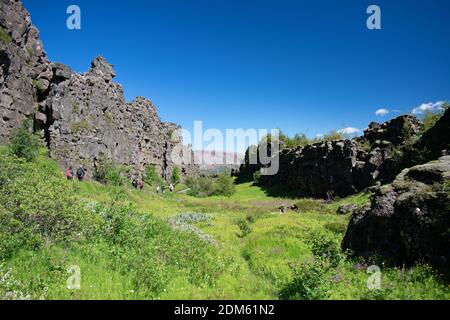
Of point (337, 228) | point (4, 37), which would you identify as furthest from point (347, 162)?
point (4, 37)

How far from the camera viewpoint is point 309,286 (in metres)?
10.2

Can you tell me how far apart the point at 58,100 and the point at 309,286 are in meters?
52.4

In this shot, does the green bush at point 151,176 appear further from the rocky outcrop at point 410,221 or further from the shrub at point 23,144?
the rocky outcrop at point 410,221

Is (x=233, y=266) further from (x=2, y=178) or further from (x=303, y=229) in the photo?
(x=2, y=178)

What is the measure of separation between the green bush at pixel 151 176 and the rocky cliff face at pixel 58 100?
52.1 ft

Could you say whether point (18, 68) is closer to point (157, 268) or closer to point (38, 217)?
point (38, 217)

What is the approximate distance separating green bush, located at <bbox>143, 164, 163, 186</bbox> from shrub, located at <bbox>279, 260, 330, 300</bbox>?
80578mm

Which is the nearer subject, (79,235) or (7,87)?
(79,235)

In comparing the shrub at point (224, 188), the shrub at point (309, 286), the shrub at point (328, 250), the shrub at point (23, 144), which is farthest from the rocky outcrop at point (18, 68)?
the shrub at point (309, 286)

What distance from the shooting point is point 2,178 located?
18438 mm

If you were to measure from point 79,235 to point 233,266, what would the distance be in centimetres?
755

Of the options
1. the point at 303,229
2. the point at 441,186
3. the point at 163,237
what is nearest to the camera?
the point at 441,186

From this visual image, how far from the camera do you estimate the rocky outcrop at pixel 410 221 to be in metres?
11.5
